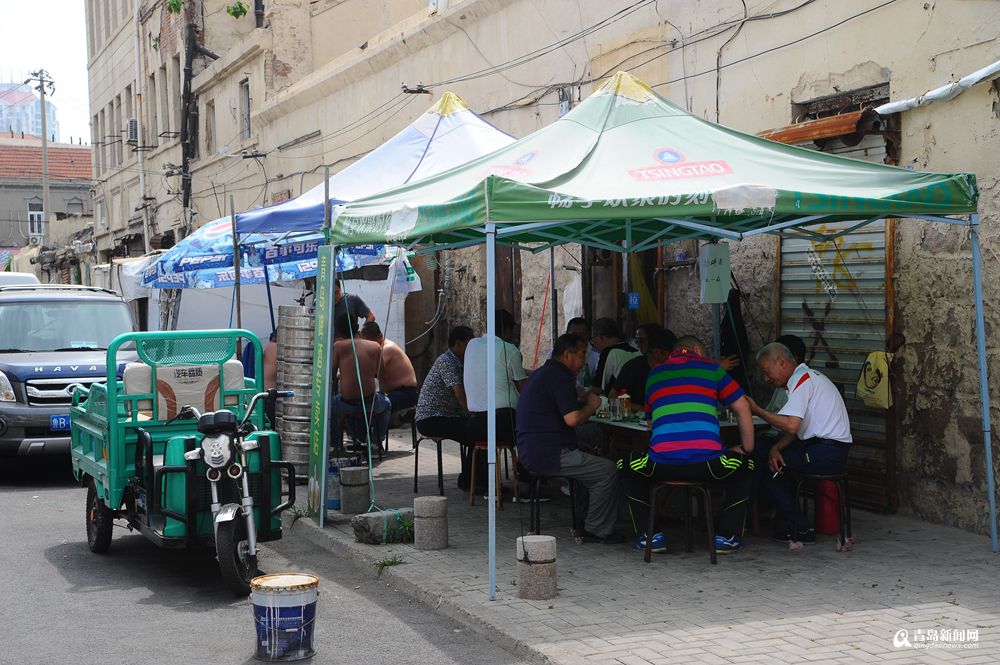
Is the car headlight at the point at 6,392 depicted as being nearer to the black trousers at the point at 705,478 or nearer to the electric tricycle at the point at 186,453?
the electric tricycle at the point at 186,453

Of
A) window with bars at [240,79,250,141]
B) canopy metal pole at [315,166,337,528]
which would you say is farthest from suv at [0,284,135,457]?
window with bars at [240,79,250,141]

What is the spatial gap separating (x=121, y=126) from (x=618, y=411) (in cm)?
3162

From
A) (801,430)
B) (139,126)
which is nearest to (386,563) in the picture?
(801,430)

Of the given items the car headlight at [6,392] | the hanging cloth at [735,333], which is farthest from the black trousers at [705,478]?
the car headlight at [6,392]

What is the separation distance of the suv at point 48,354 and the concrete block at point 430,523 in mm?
5209

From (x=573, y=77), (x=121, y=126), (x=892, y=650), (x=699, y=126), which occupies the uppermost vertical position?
(x=121, y=126)

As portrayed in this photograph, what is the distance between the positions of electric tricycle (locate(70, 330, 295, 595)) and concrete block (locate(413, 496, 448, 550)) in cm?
98

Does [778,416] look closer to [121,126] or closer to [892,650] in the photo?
[892,650]

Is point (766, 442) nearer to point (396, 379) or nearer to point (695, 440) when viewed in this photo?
point (695, 440)

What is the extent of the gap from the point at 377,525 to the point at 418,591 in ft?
4.50

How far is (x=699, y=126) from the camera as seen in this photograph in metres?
8.12

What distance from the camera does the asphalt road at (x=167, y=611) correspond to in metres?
5.71

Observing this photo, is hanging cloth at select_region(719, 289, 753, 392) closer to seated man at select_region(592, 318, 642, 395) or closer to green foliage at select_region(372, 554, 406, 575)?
seated man at select_region(592, 318, 642, 395)

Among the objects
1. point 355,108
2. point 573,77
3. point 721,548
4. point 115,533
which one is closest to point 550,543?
point 721,548
